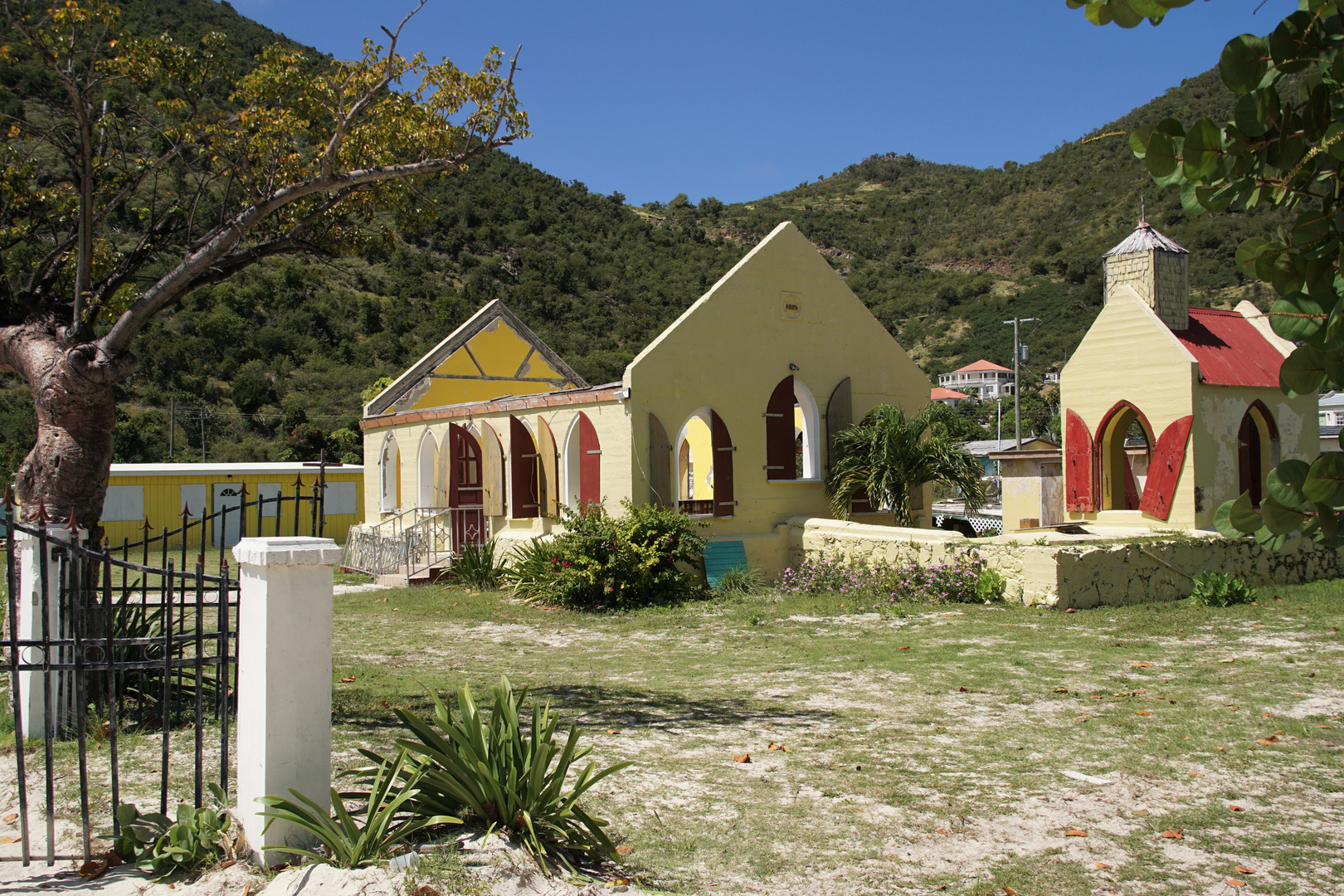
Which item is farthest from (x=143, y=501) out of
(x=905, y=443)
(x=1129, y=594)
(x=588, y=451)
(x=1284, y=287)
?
(x=1284, y=287)

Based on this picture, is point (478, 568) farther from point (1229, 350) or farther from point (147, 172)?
point (1229, 350)

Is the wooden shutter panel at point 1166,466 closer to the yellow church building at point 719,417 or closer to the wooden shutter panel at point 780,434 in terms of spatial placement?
the yellow church building at point 719,417

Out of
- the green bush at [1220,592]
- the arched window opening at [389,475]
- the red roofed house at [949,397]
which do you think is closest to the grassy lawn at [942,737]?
the green bush at [1220,592]

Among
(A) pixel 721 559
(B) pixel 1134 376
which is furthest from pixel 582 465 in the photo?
(B) pixel 1134 376

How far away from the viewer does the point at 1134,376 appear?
50.9 ft

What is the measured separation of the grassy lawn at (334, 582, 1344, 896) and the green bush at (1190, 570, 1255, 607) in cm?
58

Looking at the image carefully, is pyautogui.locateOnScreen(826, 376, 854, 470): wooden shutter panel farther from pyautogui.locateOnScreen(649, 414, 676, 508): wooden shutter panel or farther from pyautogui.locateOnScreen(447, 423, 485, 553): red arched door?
pyautogui.locateOnScreen(447, 423, 485, 553): red arched door

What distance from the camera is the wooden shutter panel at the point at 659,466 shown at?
14.7 m

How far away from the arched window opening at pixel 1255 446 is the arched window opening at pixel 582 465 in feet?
33.5

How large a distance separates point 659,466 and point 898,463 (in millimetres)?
3932

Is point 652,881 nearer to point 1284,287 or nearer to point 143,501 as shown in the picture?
point 1284,287

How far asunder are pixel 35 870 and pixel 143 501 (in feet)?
85.2

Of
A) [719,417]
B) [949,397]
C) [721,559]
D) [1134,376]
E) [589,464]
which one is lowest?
[721,559]

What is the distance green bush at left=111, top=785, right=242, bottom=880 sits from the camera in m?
4.17
